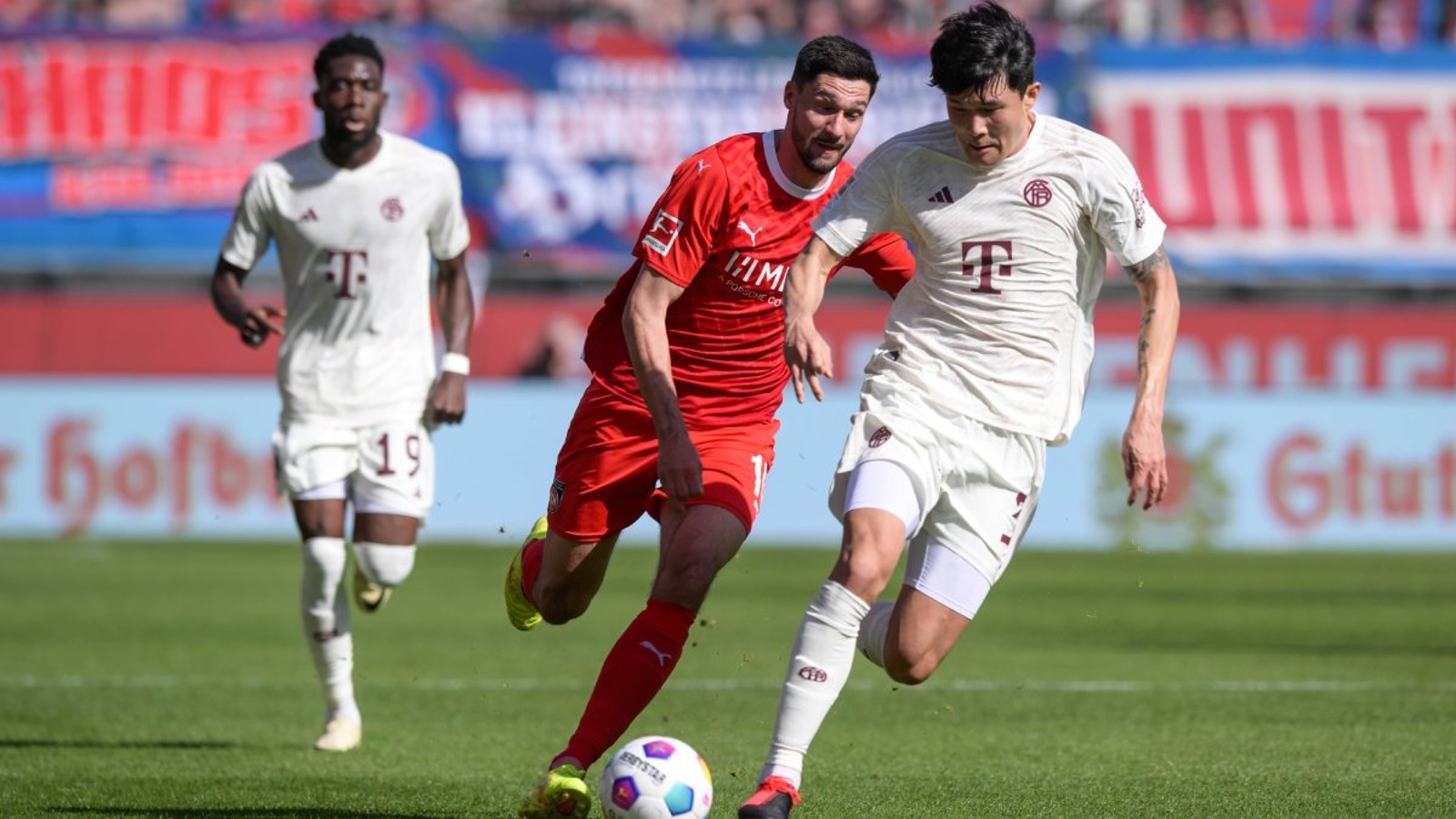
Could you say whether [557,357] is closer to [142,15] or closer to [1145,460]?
[142,15]

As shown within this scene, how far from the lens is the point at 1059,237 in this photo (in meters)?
6.16

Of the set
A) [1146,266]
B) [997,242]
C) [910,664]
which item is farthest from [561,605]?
[1146,266]

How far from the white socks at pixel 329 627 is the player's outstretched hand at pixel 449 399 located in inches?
26.2

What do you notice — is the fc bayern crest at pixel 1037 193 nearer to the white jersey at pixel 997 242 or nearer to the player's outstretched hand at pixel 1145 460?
the white jersey at pixel 997 242

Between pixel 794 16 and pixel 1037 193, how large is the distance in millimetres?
19170

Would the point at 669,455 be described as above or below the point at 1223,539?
above

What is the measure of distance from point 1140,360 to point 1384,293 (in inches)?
757

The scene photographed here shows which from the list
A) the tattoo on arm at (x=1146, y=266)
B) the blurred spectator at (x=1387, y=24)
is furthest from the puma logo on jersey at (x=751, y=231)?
the blurred spectator at (x=1387, y=24)

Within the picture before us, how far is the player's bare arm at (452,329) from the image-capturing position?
8.48 meters

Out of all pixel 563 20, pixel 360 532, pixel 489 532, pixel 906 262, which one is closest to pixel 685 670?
pixel 360 532

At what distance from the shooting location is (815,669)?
5.69 metres

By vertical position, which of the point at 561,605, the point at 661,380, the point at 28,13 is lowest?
the point at 28,13

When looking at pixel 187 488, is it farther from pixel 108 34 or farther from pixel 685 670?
pixel 685 670

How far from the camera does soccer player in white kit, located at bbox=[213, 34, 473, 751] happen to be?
8.31 m
